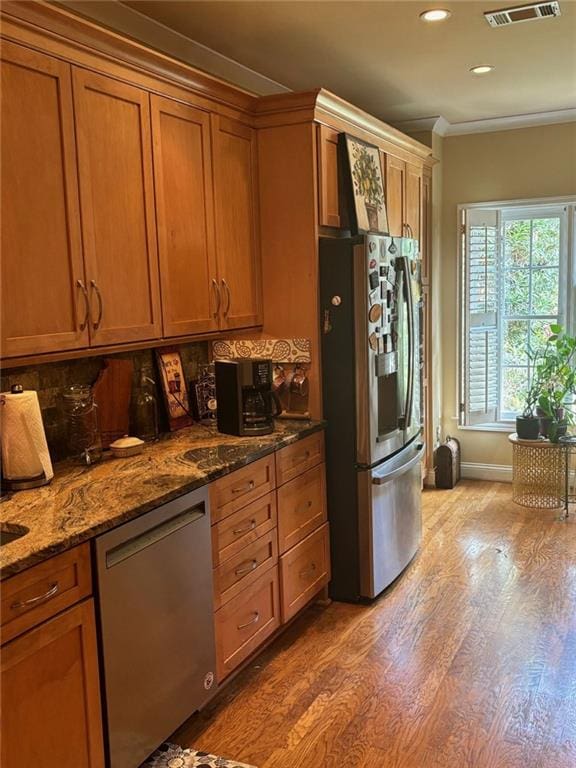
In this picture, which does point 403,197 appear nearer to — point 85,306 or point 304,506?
point 304,506

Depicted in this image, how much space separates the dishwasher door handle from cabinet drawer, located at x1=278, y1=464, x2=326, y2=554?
63 cm

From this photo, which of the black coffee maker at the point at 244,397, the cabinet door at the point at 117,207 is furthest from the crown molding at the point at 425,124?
the cabinet door at the point at 117,207

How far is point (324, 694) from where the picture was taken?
8.50 ft

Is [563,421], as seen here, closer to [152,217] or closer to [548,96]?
[548,96]

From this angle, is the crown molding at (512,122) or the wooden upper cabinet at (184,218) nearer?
the wooden upper cabinet at (184,218)

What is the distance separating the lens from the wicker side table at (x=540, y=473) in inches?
182

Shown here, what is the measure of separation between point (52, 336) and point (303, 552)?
1.48 m

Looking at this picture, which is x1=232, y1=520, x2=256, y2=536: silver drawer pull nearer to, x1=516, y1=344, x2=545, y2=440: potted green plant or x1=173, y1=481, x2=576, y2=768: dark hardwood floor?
x1=173, y1=481, x2=576, y2=768: dark hardwood floor

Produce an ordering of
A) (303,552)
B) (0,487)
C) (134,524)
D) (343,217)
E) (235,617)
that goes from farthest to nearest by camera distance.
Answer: (343,217)
(303,552)
(235,617)
(0,487)
(134,524)

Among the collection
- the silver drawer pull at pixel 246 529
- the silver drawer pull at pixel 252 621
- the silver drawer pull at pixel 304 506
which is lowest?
the silver drawer pull at pixel 252 621

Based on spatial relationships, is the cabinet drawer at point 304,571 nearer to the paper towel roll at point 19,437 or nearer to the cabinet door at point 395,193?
the paper towel roll at point 19,437

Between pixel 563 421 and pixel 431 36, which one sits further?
pixel 563 421

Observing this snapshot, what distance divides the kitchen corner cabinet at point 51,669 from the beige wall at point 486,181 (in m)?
3.92

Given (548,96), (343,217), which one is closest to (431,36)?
(343,217)
